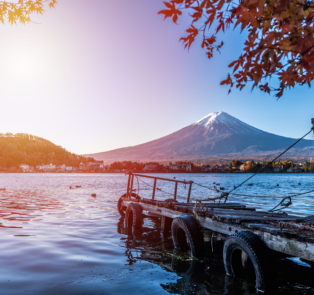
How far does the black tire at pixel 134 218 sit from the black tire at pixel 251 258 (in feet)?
22.1

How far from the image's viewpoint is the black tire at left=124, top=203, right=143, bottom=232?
12812 millimetres

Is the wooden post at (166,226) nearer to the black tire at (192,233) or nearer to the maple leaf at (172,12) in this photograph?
the black tire at (192,233)

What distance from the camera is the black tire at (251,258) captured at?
5.54 m

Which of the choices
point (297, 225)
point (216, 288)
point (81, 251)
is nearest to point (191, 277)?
point (216, 288)

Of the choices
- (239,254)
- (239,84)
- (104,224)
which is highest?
(239,84)

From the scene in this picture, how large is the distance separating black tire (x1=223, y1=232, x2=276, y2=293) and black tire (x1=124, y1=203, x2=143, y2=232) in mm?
6738

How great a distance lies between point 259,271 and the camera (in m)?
5.54

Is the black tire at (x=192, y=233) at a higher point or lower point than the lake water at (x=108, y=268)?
higher

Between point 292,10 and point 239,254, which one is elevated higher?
point 292,10

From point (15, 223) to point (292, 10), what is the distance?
14.8 meters

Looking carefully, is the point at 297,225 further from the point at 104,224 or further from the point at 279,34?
the point at 104,224

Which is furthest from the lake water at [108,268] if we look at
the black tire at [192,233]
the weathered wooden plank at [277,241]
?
the weathered wooden plank at [277,241]

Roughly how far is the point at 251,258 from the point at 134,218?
8.04 metres

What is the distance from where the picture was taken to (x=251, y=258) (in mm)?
5691
